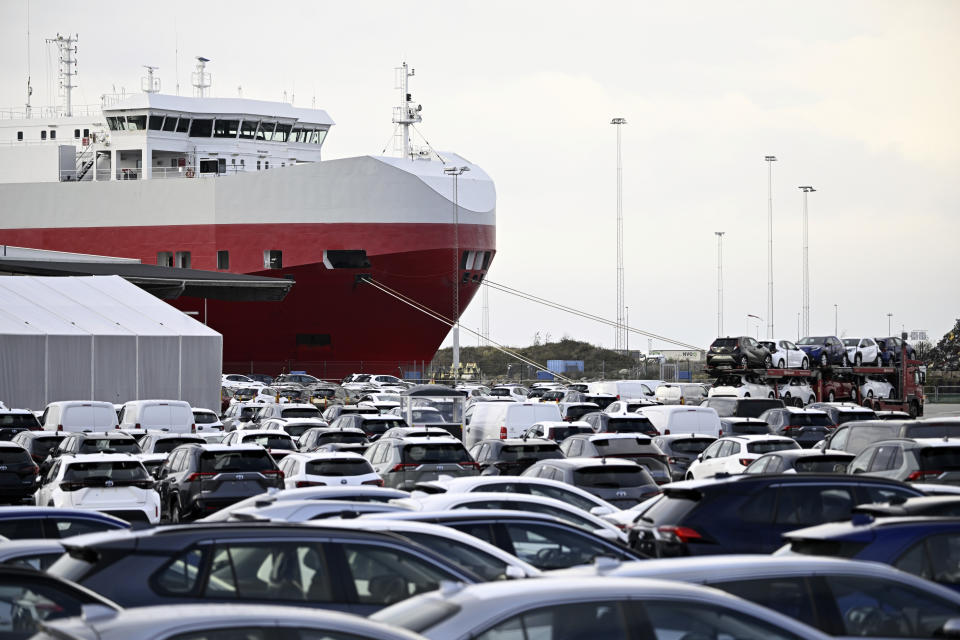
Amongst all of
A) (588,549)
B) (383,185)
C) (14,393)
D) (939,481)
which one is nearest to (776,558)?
(588,549)

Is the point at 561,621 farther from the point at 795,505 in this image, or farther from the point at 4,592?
the point at 795,505

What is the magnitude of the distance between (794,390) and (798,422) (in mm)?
17662

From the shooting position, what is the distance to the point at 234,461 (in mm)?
17469

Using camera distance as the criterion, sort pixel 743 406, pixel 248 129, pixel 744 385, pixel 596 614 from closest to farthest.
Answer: pixel 596 614, pixel 743 406, pixel 744 385, pixel 248 129

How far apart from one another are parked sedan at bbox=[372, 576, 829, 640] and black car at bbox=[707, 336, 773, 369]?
39.9 meters

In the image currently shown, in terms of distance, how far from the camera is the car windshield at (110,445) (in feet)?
69.4

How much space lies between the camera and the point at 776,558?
21.3 feet

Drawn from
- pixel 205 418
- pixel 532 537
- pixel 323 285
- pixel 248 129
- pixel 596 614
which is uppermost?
pixel 248 129

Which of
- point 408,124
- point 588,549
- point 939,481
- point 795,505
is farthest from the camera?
point 408,124

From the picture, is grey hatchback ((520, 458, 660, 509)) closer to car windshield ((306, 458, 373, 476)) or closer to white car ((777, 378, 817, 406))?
car windshield ((306, 458, 373, 476))

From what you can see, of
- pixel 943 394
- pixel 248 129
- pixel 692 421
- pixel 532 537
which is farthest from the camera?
pixel 248 129

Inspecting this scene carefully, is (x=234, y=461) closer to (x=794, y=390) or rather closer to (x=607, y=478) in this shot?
(x=607, y=478)

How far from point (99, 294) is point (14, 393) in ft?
17.4

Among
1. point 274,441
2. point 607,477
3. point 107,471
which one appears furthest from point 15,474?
point 607,477
